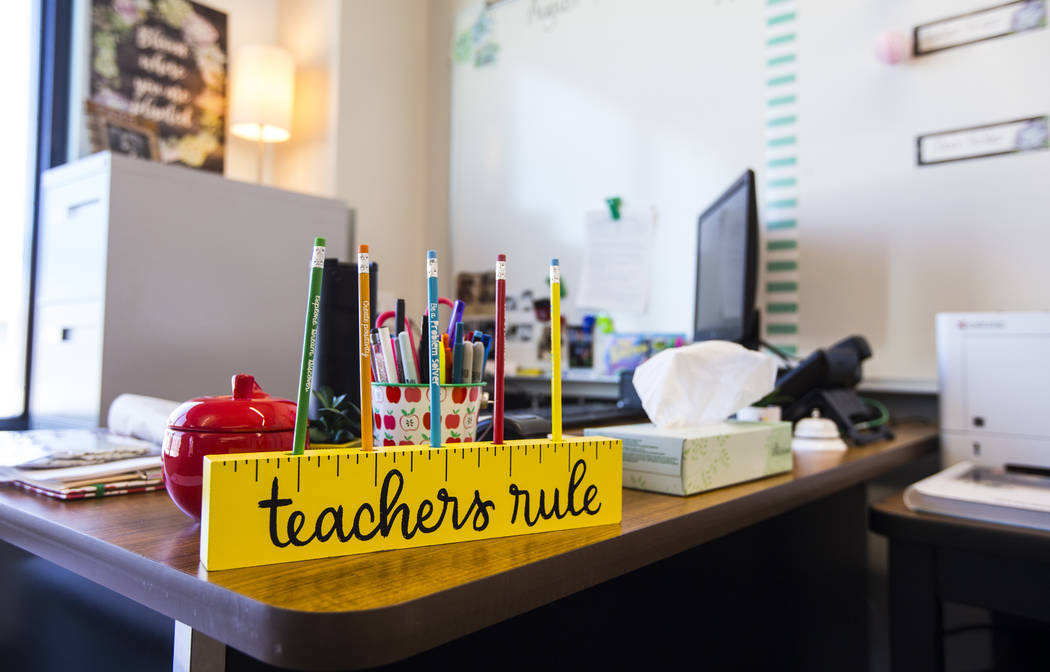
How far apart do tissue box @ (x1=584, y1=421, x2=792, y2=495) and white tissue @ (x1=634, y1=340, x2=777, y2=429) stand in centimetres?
2

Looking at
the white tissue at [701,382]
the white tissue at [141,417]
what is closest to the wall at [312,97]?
the white tissue at [141,417]

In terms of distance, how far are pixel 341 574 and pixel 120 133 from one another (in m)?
2.18

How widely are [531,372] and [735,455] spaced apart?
A: 1.47m

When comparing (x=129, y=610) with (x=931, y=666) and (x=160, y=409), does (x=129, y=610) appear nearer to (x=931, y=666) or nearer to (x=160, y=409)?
(x=160, y=409)

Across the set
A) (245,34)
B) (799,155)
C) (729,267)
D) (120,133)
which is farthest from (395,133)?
(729,267)

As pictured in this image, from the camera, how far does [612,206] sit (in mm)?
2008

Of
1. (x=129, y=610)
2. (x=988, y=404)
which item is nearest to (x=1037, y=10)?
(x=988, y=404)

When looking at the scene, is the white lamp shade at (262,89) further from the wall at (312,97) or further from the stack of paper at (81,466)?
the stack of paper at (81,466)

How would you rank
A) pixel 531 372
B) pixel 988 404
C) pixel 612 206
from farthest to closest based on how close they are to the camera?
pixel 531 372
pixel 612 206
pixel 988 404

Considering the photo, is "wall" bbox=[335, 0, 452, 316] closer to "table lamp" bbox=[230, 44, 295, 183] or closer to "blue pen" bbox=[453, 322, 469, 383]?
"table lamp" bbox=[230, 44, 295, 183]

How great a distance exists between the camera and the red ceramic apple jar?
48 cm

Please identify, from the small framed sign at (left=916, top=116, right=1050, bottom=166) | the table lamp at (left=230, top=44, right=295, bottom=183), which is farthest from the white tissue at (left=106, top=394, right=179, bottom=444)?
the small framed sign at (left=916, top=116, right=1050, bottom=166)

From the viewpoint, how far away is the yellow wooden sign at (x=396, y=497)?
1.33 ft

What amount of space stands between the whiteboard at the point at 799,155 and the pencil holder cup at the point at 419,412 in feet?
4.32
